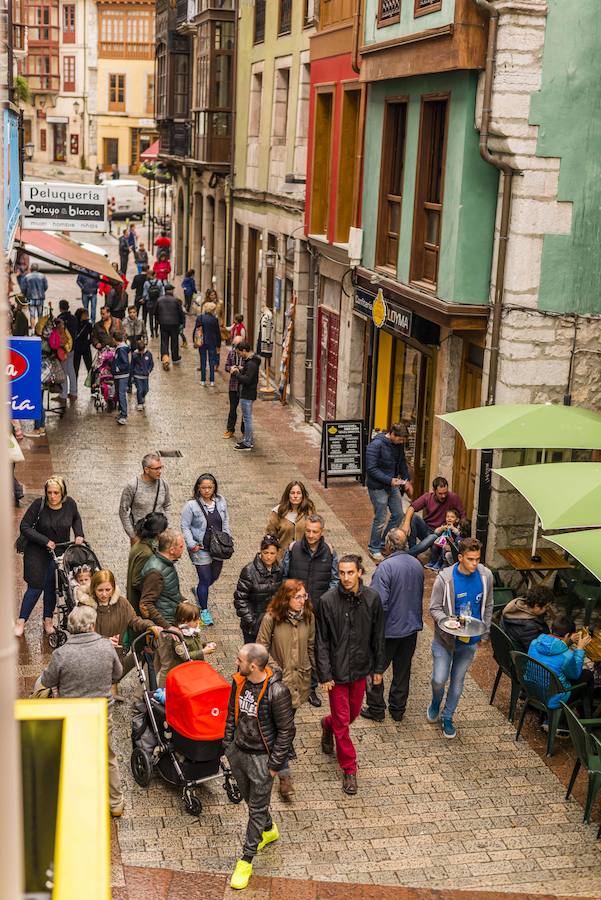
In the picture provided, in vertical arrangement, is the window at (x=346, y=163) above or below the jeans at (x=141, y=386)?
above

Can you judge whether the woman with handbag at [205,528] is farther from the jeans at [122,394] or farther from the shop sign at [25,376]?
the jeans at [122,394]

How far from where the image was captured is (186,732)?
858 centimetres

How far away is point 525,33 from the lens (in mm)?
13234

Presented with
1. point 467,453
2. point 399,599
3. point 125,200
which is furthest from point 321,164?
point 125,200

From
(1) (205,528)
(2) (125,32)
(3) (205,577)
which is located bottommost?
(3) (205,577)

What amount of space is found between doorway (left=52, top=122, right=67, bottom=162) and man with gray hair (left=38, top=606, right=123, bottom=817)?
92.9 meters

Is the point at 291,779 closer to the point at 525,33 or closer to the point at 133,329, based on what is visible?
the point at 525,33

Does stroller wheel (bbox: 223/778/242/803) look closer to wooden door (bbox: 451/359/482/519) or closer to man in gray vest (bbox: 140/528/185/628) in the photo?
man in gray vest (bbox: 140/528/185/628)

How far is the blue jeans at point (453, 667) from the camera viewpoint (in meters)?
10.1

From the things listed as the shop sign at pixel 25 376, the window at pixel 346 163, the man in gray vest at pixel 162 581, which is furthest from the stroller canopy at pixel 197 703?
the window at pixel 346 163

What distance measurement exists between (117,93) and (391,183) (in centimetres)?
7790

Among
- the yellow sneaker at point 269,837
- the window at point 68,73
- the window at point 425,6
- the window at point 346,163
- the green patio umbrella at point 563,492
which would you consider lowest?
the yellow sneaker at point 269,837

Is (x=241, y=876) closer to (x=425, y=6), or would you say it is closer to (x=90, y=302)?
(x=425, y=6)

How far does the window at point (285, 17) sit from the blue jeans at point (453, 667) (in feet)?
60.3
